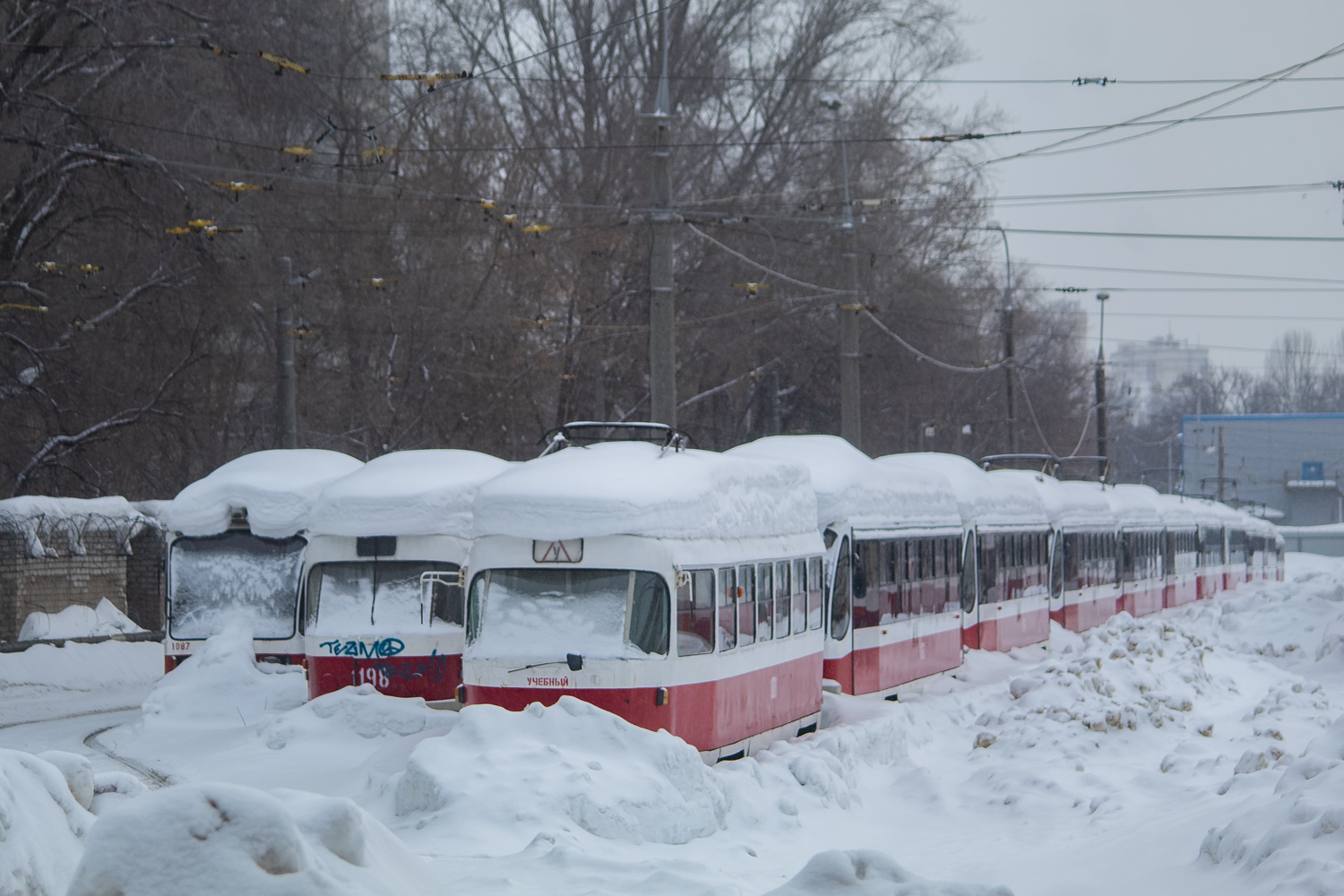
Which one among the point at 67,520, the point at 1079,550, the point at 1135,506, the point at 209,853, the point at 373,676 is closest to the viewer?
the point at 209,853

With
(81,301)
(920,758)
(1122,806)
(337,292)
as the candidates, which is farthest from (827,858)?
(337,292)

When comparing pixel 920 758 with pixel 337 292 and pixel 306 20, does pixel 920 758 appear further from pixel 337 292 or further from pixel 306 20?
pixel 337 292

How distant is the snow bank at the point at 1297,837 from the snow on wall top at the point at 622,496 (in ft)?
16.6

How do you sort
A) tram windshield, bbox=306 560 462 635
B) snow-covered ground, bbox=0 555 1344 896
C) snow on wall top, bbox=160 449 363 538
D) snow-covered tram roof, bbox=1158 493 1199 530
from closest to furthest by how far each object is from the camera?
snow-covered ground, bbox=0 555 1344 896 → tram windshield, bbox=306 560 462 635 → snow on wall top, bbox=160 449 363 538 → snow-covered tram roof, bbox=1158 493 1199 530

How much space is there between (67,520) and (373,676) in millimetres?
13936

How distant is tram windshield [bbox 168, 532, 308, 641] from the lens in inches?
758

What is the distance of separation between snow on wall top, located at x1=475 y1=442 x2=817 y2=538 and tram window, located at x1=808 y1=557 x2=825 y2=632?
7.34 feet

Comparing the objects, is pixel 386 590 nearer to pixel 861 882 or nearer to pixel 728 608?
pixel 728 608

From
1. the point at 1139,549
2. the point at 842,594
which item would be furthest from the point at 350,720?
the point at 1139,549

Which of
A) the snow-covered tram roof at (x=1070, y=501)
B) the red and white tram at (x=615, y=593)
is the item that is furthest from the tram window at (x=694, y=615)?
the snow-covered tram roof at (x=1070, y=501)

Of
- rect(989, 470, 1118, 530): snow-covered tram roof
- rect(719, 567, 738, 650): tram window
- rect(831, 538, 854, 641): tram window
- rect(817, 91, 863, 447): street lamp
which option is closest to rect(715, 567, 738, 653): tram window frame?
rect(719, 567, 738, 650): tram window

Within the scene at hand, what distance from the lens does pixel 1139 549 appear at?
127 feet

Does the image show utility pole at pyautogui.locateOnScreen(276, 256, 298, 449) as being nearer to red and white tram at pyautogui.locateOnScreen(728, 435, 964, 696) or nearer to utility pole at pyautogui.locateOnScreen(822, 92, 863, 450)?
utility pole at pyautogui.locateOnScreen(822, 92, 863, 450)

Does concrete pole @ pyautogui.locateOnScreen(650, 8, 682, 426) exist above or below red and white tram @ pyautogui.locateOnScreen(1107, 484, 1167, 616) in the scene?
above
